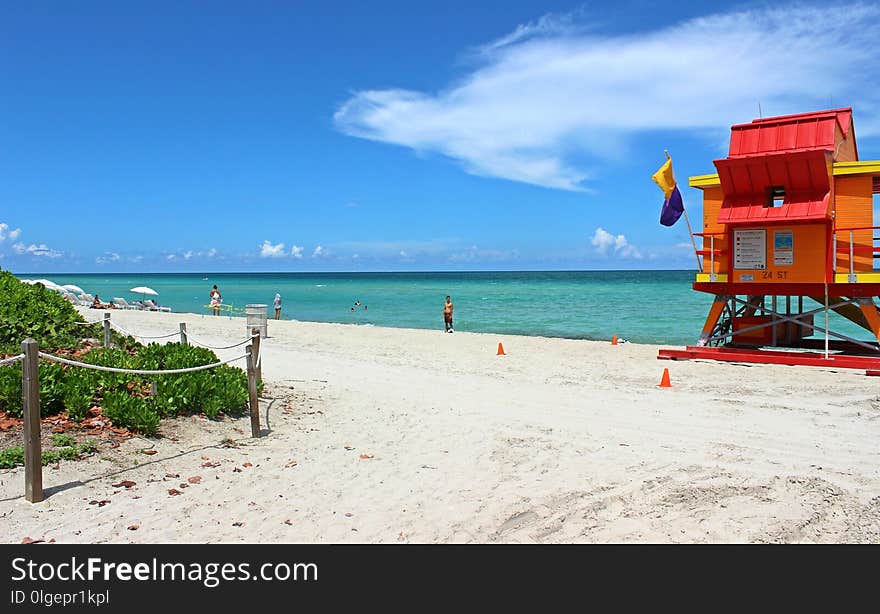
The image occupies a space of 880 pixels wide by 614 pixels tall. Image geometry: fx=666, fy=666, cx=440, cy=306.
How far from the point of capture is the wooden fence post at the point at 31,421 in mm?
5781

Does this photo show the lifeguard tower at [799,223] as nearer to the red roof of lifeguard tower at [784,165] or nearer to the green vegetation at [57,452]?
the red roof of lifeguard tower at [784,165]

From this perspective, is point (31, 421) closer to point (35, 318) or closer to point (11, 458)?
point (11, 458)

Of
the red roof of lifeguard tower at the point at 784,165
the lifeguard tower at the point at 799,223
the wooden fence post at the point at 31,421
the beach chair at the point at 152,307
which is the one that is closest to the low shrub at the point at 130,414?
the wooden fence post at the point at 31,421

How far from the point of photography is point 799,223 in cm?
1625

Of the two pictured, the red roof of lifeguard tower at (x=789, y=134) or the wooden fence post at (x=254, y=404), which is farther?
the red roof of lifeguard tower at (x=789, y=134)

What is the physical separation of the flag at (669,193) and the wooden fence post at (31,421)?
15.4m

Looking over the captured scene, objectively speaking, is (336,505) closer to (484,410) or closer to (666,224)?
(484,410)

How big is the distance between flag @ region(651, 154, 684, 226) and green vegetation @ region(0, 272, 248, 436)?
12195 mm

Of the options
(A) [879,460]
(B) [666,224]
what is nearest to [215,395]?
(A) [879,460]

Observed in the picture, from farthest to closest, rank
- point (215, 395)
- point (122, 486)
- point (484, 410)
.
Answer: point (484, 410), point (215, 395), point (122, 486)

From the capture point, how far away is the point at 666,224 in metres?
17.7

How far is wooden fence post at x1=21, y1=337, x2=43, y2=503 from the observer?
578 centimetres

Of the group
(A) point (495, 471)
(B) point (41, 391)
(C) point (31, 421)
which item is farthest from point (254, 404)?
(A) point (495, 471)
